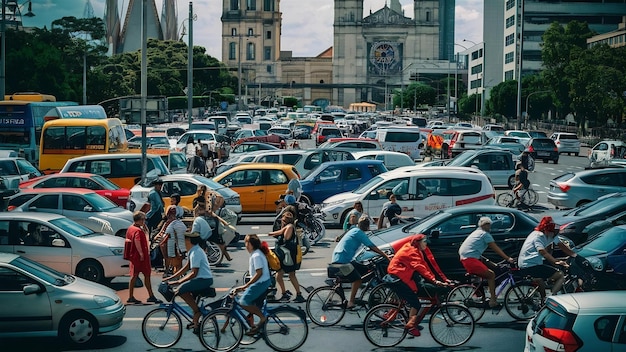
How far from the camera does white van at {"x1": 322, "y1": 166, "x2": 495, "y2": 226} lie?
23.8 metres

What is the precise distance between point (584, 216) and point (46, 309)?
11.5 meters

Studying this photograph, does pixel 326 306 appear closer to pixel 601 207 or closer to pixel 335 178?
pixel 601 207

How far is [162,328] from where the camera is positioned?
44.0 feet

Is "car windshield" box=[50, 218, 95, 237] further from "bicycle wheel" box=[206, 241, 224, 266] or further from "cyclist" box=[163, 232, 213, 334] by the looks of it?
"cyclist" box=[163, 232, 213, 334]

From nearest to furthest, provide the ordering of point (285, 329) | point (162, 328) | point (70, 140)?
1. point (285, 329)
2. point (162, 328)
3. point (70, 140)

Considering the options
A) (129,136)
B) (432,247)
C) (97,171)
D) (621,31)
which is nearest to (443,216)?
(432,247)

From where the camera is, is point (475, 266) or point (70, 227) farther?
point (70, 227)

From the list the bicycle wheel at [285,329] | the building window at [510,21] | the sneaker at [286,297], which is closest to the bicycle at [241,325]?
the bicycle wheel at [285,329]

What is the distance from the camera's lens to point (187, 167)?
122 ft

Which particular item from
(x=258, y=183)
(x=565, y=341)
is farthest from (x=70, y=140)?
(x=565, y=341)

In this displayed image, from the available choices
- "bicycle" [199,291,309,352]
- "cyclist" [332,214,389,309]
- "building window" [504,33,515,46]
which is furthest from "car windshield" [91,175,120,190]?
"building window" [504,33,515,46]

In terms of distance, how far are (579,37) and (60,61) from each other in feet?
142

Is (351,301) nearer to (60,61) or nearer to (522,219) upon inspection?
(522,219)

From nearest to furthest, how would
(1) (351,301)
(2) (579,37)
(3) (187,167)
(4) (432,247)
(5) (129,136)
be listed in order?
(1) (351,301) < (4) (432,247) < (3) (187,167) < (5) (129,136) < (2) (579,37)
